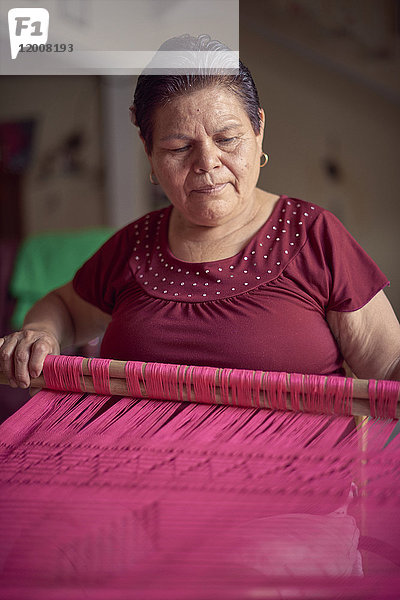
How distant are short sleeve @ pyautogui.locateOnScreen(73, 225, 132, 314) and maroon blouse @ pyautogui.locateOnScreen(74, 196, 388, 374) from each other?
10 centimetres

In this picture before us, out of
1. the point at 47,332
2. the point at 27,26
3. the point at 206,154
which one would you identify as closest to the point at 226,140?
the point at 206,154

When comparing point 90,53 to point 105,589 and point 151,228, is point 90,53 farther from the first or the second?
point 105,589

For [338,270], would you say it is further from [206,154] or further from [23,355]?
[23,355]

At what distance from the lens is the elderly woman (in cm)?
106

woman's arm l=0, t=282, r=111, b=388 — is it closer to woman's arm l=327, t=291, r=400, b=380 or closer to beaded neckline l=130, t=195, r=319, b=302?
beaded neckline l=130, t=195, r=319, b=302

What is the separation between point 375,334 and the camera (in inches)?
42.0

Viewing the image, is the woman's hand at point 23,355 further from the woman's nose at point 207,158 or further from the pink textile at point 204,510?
the woman's nose at point 207,158

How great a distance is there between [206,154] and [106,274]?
371mm

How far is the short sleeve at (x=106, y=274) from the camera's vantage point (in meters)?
1.27

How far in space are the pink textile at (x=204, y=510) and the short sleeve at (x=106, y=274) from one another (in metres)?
0.38

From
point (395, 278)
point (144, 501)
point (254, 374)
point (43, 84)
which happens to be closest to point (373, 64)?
point (395, 278)

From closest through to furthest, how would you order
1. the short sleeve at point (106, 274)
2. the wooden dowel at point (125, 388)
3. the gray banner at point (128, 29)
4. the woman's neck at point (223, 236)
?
the wooden dowel at point (125, 388), the gray banner at point (128, 29), the woman's neck at point (223, 236), the short sleeve at point (106, 274)

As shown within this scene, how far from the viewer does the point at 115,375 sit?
1.01m

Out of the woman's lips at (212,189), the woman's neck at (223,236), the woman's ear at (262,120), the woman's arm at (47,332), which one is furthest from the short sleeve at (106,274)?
the woman's ear at (262,120)
